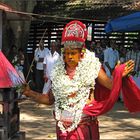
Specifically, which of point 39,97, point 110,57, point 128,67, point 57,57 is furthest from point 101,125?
point 128,67

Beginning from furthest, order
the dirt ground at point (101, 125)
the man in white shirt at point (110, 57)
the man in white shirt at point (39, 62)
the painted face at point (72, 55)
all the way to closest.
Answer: the man in white shirt at point (39, 62)
the man in white shirt at point (110, 57)
the dirt ground at point (101, 125)
the painted face at point (72, 55)

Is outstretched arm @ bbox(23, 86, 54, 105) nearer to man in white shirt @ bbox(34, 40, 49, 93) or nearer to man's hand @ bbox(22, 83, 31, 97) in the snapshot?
man's hand @ bbox(22, 83, 31, 97)

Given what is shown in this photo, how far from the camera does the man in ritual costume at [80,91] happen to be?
4738 millimetres

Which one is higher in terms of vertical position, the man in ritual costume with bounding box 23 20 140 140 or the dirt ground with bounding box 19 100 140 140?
the man in ritual costume with bounding box 23 20 140 140

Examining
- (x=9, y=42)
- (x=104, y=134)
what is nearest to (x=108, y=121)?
(x=104, y=134)

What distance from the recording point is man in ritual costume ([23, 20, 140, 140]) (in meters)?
4.74

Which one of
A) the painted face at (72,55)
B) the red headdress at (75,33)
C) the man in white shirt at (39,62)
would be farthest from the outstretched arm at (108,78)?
the man in white shirt at (39,62)

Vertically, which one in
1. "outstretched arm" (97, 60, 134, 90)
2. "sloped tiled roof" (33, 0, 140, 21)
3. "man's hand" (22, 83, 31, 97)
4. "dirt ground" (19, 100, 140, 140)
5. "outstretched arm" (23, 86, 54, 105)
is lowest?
"dirt ground" (19, 100, 140, 140)

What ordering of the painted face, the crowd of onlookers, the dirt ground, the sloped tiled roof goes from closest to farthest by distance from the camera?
the painted face
the dirt ground
the crowd of onlookers
the sloped tiled roof

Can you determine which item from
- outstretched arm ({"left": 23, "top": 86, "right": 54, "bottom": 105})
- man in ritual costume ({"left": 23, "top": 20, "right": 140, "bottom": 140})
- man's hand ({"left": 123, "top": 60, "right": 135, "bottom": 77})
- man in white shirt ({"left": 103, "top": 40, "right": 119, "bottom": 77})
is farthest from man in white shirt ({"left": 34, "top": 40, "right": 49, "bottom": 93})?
man's hand ({"left": 123, "top": 60, "right": 135, "bottom": 77})

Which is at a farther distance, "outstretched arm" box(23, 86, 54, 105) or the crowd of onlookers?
the crowd of onlookers

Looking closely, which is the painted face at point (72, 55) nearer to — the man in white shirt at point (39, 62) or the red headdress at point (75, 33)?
the red headdress at point (75, 33)

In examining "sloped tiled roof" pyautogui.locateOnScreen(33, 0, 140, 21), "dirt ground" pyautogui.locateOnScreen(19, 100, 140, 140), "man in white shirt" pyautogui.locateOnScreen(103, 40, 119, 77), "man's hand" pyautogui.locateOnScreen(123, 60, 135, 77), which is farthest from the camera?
"sloped tiled roof" pyautogui.locateOnScreen(33, 0, 140, 21)

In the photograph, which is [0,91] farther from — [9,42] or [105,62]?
[9,42]
